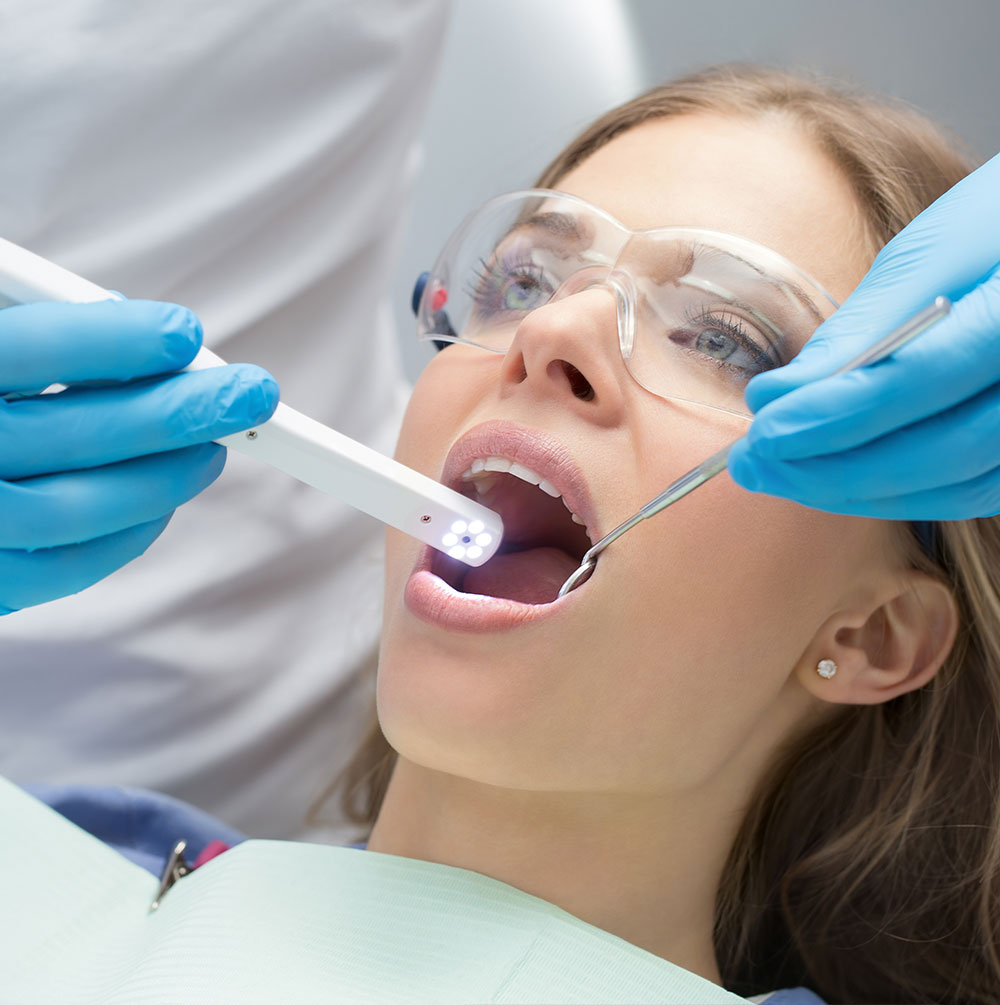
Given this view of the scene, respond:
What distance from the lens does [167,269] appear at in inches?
67.4

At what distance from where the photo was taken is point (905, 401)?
37.4 inches

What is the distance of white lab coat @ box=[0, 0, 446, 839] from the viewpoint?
5.22 feet

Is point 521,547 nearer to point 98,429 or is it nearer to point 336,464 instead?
point 336,464

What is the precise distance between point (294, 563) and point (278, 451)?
0.76 meters

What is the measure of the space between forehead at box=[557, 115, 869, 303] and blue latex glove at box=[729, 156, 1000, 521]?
7.3 inches

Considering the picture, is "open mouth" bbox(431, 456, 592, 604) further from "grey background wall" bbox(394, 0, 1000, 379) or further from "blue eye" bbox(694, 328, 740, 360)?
"grey background wall" bbox(394, 0, 1000, 379)

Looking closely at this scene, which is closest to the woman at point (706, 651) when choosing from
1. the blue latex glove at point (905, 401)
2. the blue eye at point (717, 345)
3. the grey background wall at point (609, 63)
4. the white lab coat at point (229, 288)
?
the blue eye at point (717, 345)

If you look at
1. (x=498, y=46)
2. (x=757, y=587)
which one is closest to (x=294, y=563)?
(x=757, y=587)

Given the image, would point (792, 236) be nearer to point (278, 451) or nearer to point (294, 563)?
point (278, 451)

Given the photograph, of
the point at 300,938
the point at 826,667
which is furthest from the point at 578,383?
the point at 300,938

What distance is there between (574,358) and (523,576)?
1.02ft

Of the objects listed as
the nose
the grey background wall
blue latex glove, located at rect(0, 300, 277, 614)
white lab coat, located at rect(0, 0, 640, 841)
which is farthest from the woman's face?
the grey background wall

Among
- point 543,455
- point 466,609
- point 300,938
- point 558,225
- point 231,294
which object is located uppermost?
point 558,225

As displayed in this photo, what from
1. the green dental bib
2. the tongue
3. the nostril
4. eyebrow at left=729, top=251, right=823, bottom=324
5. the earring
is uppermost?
eyebrow at left=729, top=251, right=823, bottom=324
